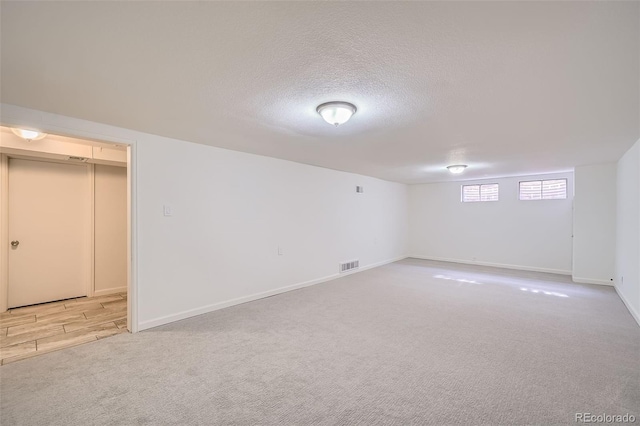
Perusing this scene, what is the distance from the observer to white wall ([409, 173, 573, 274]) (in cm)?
620

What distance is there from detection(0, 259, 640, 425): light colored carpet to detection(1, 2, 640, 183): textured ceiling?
227 cm

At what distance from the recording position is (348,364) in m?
A: 2.40

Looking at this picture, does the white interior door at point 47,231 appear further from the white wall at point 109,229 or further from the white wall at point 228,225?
the white wall at point 228,225

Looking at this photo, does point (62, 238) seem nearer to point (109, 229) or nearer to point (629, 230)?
point (109, 229)

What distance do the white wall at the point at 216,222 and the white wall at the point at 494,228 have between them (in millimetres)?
3489

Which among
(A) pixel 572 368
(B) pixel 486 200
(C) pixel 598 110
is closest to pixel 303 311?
(A) pixel 572 368

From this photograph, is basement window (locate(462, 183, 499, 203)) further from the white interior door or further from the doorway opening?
the white interior door

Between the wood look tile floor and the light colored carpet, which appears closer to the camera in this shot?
the light colored carpet

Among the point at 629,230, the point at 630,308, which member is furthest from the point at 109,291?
the point at 629,230

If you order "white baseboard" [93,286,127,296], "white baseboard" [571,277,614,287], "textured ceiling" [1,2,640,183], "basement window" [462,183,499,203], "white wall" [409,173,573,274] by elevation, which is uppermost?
"textured ceiling" [1,2,640,183]

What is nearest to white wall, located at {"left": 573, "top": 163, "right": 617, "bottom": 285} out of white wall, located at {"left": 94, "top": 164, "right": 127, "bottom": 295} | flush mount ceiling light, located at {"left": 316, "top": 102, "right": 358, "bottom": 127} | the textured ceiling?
the textured ceiling

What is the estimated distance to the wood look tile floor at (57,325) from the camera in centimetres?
272

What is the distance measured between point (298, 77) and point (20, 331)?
4.17m

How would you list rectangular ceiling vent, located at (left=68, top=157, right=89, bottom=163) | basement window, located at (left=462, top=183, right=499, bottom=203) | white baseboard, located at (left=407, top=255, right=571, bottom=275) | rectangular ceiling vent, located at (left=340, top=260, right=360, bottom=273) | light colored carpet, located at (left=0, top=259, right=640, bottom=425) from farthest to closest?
1. basement window, located at (left=462, top=183, right=499, bottom=203)
2. white baseboard, located at (left=407, top=255, right=571, bottom=275)
3. rectangular ceiling vent, located at (left=340, top=260, right=360, bottom=273)
4. rectangular ceiling vent, located at (left=68, top=157, right=89, bottom=163)
5. light colored carpet, located at (left=0, top=259, right=640, bottom=425)
